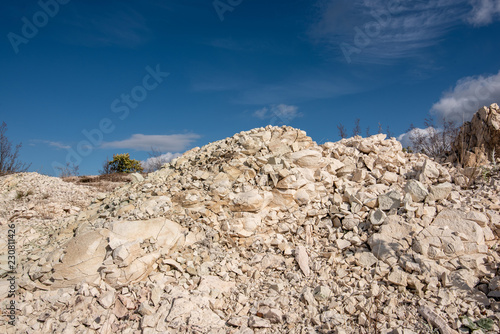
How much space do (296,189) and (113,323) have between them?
412cm

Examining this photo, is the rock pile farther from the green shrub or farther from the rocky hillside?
Result: the green shrub

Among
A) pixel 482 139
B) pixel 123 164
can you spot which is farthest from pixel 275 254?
pixel 123 164

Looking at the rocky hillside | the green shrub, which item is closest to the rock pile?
the rocky hillside

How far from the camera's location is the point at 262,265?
514 centimetres

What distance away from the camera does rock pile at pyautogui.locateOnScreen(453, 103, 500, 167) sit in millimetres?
7137

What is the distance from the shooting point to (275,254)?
17.6ft

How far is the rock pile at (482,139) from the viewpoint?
7137mm

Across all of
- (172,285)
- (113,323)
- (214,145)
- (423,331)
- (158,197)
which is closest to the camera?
(423,331)

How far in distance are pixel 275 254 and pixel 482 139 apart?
622 centimetres

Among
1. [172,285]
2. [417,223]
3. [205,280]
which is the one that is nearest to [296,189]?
[417,223]

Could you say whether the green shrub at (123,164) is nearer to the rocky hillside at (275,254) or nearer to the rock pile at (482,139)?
the rocky hillside at (275,254)

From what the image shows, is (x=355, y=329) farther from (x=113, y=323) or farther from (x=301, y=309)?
(x=113, y=323)

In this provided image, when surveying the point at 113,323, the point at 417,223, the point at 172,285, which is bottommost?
the point at 113,323

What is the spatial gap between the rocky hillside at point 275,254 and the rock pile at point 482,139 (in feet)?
2.43
